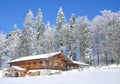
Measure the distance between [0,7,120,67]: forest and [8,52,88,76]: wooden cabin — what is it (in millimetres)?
10278

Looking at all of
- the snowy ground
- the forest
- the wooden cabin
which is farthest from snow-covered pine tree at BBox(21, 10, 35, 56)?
the snowy ground

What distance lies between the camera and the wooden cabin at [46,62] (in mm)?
54156

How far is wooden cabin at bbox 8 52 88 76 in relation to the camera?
54156 millimetres

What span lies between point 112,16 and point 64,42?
19895mm

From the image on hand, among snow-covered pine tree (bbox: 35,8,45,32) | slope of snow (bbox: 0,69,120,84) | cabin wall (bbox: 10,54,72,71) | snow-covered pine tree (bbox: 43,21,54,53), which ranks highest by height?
snow-covered pine tree (bbox: 35,8,45,32)

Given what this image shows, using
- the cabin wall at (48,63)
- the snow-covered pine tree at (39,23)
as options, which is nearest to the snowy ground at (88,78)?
the cabin wall at (48,63)

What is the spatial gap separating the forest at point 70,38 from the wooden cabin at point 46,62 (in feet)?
33.7

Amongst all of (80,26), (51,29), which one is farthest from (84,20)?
(51,29)

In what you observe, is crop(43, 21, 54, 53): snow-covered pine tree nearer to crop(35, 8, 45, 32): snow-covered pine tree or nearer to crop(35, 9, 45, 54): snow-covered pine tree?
crop(35, 9, 45, 54): snow-covered pine tree

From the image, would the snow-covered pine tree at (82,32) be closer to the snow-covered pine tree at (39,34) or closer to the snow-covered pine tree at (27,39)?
the snow-covered pine tree at (39,34)

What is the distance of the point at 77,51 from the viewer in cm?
7300

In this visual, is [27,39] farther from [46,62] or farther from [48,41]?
[46,62]

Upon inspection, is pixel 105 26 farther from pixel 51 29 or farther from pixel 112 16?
pixel 51 29

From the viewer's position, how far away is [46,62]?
5425 centimetres
